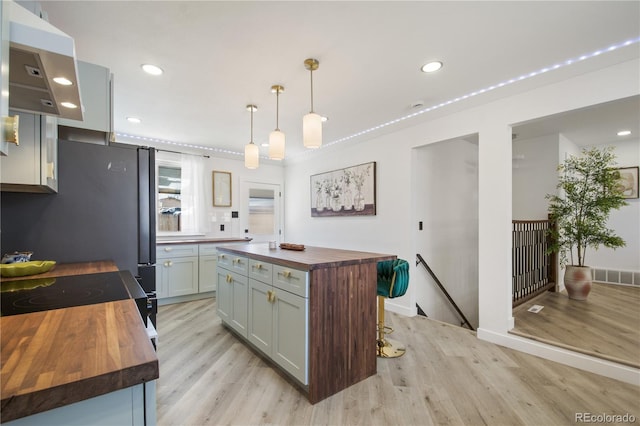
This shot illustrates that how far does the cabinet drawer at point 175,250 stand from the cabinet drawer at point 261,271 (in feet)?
7.08

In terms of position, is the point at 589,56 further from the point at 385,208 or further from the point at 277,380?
the point at 277,380

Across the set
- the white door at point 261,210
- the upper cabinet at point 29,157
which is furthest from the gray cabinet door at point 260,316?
the white door at point 261,210

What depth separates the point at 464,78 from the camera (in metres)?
2.46

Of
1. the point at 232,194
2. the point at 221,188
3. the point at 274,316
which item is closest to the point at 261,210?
the point at 232,194

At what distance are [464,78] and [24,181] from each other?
10.2 ft

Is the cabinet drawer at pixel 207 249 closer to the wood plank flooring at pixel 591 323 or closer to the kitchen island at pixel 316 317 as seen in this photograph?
the kitchen island at pixel 316 317

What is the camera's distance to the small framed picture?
15.0ft

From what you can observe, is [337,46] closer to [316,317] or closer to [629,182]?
[316,317]

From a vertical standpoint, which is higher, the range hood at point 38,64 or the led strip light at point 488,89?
the led strip light at point 488,89

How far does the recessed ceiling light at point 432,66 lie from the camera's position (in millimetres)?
2238

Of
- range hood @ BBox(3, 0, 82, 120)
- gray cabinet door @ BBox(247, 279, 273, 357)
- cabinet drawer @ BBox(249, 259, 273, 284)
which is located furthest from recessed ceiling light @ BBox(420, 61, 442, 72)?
range hood @ BBox(3, 0, 82, 120)

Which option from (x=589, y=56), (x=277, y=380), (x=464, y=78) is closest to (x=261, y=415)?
(x=277, y=380)

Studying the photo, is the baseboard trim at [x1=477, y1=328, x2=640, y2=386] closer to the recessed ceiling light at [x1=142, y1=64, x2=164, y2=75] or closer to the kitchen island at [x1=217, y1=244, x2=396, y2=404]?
the kitchen island at [x1=217, y1=244, x2=396, y2=404]

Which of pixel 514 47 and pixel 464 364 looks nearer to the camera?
pixel 514 47
